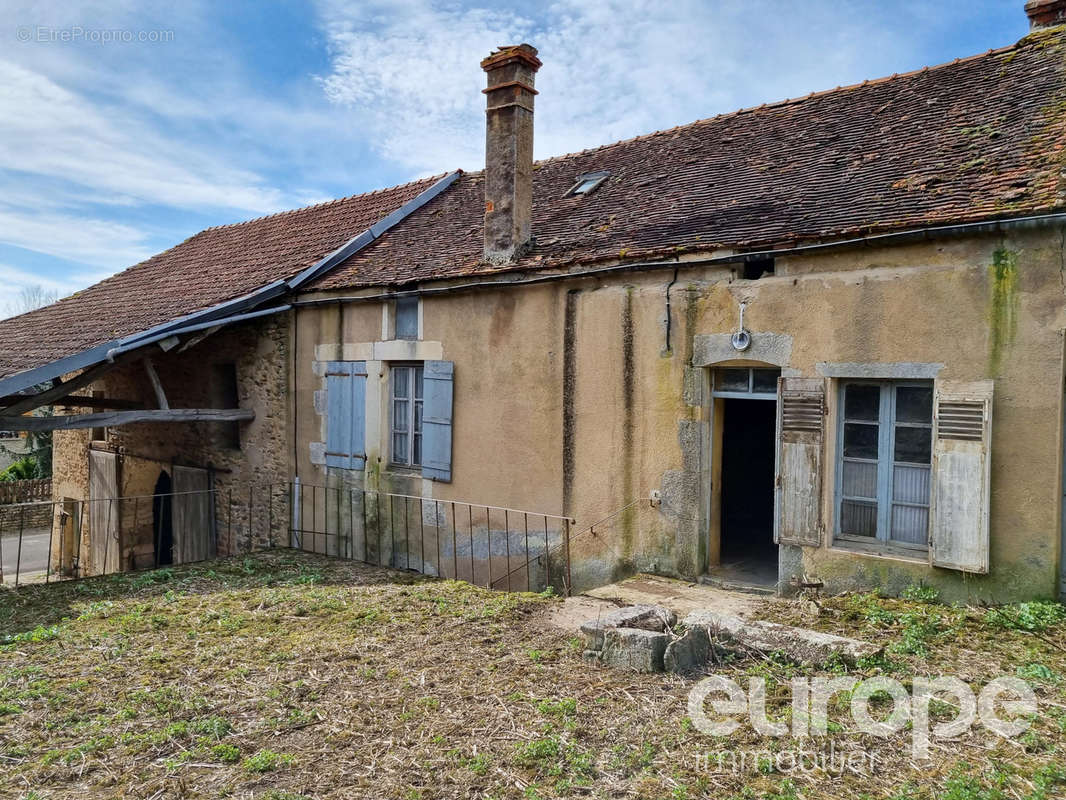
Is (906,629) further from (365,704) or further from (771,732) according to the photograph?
(365,704)

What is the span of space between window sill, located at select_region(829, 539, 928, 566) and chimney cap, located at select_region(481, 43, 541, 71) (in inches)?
245

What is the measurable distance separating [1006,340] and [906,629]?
7.11 feet

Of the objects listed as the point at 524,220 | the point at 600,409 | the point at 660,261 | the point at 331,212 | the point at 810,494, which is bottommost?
the point at 810,494

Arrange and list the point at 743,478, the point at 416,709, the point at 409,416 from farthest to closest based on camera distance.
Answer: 1. the point at 743,478
2. the point at 409,416
3. the point at 416,709

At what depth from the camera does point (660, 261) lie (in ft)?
23.1

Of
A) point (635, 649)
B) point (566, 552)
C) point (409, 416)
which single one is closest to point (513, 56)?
point (409, 416)

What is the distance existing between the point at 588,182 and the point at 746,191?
2.87 metres

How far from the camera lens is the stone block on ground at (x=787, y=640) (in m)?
4.54

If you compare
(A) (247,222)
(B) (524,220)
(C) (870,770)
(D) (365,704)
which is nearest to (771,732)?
(C) (870,770)

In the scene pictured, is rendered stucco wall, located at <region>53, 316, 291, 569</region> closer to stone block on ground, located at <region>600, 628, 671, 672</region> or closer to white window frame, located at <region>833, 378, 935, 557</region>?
stone block on ground, located at <region>600, 628, 671, 672</region>

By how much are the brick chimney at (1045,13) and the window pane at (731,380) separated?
5.41 m

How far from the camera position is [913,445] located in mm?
5934

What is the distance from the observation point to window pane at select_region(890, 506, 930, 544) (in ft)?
19.2

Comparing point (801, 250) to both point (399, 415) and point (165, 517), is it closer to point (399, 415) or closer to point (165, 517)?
point (399, 415)
